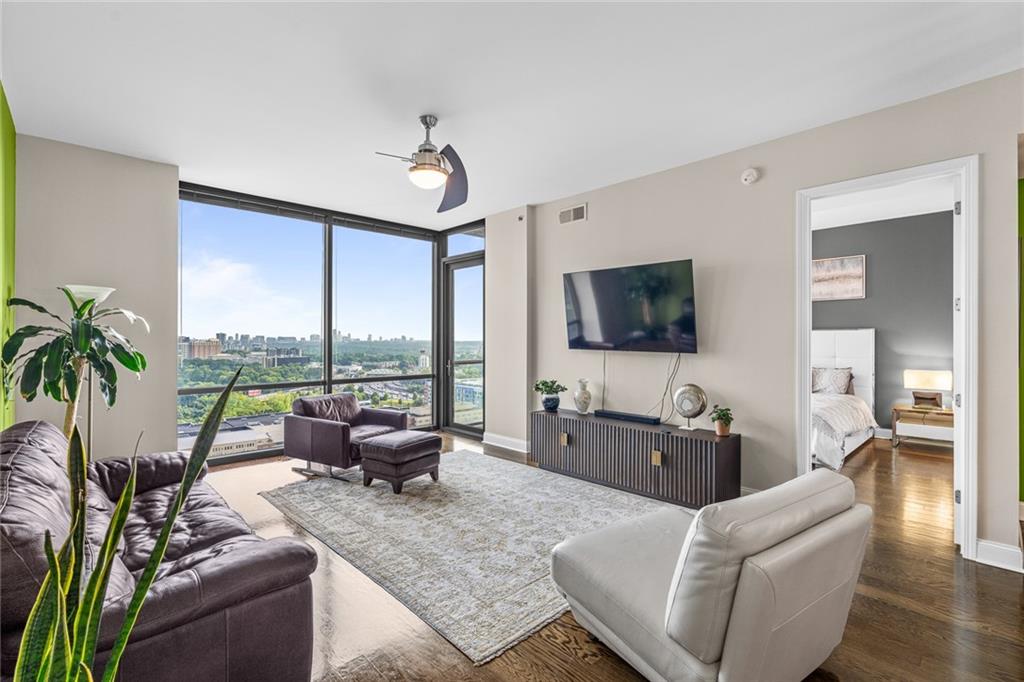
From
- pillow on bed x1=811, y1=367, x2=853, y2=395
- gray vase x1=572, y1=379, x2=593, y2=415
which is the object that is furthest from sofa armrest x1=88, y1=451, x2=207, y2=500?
pillow on bed x1=811, y1=367, x2=853, y2=395

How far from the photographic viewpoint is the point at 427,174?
308cm

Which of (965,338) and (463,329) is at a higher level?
(463,329)

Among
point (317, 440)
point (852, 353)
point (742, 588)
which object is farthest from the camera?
point (852, 353)

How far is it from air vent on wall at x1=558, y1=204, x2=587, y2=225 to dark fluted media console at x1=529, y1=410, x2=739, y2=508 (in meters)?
1.97

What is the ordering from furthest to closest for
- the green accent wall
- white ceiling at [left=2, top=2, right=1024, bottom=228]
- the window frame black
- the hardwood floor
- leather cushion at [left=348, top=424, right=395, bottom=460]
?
1. the window frame black
2. leather cushion at [left=348, top=424, right=395, bottom=460]
3. the green accent wall
4. white ceiling at [left=2, top=2, right=1024, bottom=228]
5. the hardwood floor

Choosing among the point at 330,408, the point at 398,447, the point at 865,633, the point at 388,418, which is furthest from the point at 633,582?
the point at 330,408

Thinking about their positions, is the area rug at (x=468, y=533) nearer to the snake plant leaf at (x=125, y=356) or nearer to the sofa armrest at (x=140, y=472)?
the sofa armrest at (x=140, y=472)

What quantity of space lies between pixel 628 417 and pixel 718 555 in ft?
10.2

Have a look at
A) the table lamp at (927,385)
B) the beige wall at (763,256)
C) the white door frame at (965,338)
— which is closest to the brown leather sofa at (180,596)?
the beige wall at (763,256)

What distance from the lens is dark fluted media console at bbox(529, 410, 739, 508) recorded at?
12.0ft

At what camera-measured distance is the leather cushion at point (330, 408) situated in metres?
4.59

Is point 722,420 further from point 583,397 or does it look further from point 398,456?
point 398,456

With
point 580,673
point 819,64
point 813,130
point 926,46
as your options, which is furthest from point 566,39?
point 580,673

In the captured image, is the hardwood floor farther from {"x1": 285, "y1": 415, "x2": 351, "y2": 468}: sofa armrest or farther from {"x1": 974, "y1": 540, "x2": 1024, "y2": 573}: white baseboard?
{"x1": 285, "y1": 415, "x2": 351, "y2": 468}: sofa armrest
